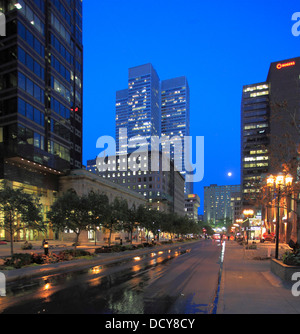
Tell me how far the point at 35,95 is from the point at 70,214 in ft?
109

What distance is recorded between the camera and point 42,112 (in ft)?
190

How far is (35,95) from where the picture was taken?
183 ft

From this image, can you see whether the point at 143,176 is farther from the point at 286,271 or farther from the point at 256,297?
the point at 256,297

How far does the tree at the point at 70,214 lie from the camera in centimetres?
3059

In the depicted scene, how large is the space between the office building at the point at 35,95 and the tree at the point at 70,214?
21617 mm

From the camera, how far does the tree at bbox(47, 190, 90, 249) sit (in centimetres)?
3059

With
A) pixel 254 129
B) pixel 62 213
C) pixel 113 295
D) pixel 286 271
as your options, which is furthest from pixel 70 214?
pixel 254 129

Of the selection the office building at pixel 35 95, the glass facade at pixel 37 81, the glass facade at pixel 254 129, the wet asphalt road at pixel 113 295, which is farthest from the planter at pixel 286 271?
the glass facade at pixel 254 129

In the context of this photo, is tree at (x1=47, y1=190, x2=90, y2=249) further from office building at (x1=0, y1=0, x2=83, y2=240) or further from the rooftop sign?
the rooftop sign

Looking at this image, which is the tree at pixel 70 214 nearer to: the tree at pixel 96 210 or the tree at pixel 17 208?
the tree at pixel 96 210

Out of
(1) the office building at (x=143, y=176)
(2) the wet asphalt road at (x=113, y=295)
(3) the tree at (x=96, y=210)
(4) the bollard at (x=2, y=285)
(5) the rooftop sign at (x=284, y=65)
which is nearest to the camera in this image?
(2) the wet asphalt road at (x=113, y=295)

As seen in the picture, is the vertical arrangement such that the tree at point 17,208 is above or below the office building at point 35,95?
below

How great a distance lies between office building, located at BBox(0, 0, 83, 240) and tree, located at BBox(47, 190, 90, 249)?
2162 cm
